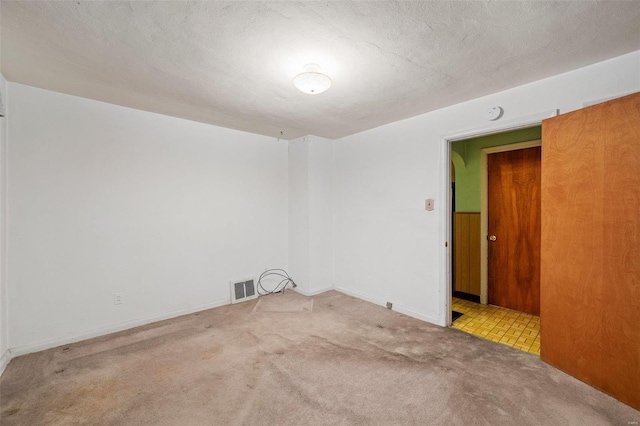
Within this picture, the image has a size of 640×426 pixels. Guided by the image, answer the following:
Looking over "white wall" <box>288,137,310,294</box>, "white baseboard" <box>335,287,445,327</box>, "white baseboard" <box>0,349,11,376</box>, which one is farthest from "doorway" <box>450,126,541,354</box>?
"white baseboard" <box>0,349,11,376</box>

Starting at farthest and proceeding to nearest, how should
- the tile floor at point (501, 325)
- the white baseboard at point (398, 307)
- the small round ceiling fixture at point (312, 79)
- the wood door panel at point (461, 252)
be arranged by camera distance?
the wood door panel at point (461, 252), the white baseboard at point (398, 307), the tile floor at point (501, 325), the small round ceiling fixture at point (312, 79)

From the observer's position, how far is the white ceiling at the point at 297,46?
1.57 m

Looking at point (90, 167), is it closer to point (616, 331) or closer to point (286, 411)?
point (286, 411)

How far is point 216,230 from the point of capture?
151 inches

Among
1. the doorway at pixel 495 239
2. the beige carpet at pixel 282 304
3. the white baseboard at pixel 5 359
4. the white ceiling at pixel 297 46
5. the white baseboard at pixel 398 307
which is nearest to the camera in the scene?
the white ceiling at pixel 297 46

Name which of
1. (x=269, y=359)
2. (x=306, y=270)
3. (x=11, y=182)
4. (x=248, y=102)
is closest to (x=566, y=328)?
(x=269, y=359)

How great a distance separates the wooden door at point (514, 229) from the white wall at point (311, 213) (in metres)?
2.41

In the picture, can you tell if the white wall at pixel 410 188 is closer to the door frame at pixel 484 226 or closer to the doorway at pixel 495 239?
the doorway at pixel 495 239

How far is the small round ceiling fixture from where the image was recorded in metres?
2.09

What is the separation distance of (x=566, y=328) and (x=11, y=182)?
5.04 meters

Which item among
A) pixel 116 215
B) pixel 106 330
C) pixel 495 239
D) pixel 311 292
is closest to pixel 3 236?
pixel 116 215

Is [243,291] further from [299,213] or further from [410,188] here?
[410,188]

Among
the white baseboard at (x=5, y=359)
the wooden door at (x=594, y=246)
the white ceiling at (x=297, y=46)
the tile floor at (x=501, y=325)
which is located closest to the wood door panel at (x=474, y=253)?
the tile floor at (x=501, y=325)

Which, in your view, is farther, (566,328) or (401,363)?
(401,363)
